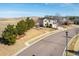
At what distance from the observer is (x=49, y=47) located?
244cm

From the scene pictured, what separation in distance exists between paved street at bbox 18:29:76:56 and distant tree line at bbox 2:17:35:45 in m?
0.18

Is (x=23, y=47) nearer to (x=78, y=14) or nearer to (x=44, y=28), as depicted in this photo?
(x=44, y=28)

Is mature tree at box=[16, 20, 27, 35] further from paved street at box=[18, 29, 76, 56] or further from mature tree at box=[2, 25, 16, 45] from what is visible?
paved street at box=[18, 29, 76, 56]

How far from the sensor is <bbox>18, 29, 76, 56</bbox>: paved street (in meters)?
2.43

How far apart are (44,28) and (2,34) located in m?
0.45

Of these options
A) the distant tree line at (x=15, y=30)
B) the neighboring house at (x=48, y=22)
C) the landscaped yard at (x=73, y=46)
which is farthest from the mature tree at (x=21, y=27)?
the landscaped yard at (x=73, y=46)

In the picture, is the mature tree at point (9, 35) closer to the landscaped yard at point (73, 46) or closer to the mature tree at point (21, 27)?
the mature tree at point (21, 27)

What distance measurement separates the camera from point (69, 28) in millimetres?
2488

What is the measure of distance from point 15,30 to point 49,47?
395mm

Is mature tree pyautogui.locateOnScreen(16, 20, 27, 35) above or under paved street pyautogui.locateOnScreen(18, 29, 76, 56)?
above

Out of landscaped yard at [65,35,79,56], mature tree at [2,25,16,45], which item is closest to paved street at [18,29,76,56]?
landscaped yard at [65,35,79,56]

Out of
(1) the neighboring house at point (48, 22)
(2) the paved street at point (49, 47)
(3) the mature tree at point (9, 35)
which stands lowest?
(2) the paved street at point (49, 47)

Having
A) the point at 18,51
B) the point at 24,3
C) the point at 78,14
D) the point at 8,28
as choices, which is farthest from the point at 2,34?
the point at 78,14

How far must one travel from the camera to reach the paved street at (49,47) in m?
2.43
